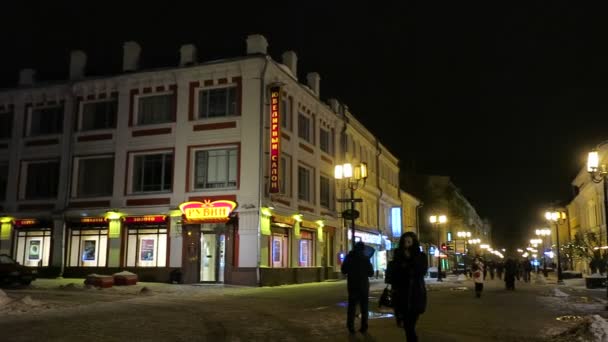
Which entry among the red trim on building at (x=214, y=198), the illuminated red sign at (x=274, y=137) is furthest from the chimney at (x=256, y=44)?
the red trim on building at (x=214, y=198)

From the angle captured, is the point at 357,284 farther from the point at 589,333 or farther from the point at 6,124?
the point at 6,124

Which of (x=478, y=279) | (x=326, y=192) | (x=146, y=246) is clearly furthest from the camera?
(x=326, y=192)

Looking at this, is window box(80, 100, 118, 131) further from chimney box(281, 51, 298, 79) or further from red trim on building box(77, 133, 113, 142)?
chimney box(281, 51, 298, 79)

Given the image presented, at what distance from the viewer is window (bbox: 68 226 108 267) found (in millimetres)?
30047

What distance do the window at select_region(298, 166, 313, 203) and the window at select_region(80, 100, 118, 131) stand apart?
33.5 ft

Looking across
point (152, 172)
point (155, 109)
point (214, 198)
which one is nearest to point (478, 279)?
point (214, 198)

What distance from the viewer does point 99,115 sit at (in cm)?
3134

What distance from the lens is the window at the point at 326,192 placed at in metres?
36.0

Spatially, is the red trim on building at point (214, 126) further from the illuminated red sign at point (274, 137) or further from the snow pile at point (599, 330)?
the snow pile at point (599, 330)

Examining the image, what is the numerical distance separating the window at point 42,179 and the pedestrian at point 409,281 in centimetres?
2704

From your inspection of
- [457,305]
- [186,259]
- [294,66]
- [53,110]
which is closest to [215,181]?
[186,259]

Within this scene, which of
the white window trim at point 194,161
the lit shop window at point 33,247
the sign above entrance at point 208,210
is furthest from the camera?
the lit shop window at point 33,247

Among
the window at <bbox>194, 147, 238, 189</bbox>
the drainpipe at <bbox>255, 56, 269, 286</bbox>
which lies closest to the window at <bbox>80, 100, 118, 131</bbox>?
the window at <bbox>194, 147, 238, 189</bbox>

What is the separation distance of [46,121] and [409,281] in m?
29.1
